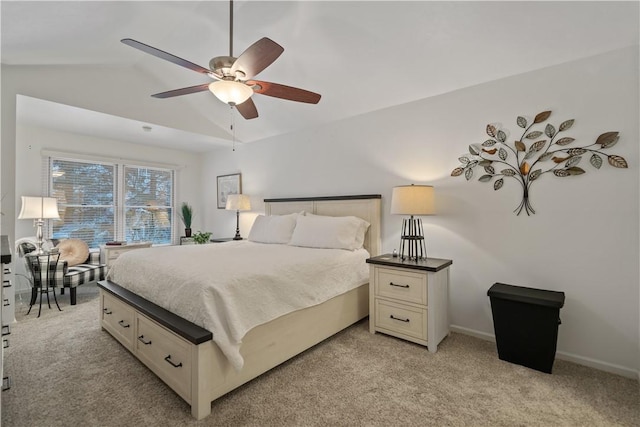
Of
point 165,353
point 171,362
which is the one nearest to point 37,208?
point 165,353

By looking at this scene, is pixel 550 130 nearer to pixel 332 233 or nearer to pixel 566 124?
pixel 566 124

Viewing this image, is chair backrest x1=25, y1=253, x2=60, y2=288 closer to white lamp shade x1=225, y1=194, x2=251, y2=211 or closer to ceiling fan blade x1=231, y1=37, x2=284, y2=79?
white lamp shade x1=225, y1=194, x2=251, y2=211

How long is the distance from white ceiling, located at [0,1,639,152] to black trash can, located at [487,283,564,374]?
6.07 ft

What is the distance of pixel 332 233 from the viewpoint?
10.3 ft

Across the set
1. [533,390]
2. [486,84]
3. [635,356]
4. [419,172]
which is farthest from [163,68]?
[635,356]

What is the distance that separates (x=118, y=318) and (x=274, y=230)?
178 cm

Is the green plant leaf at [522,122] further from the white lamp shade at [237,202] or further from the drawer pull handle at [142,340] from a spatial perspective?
the white lamp shade at [237,202]

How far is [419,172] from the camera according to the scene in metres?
3.05

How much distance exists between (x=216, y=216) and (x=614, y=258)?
18.1 ft

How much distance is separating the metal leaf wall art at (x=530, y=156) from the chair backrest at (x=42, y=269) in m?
4.48

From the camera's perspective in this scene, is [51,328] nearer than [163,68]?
Yes

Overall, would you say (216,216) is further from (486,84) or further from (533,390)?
(533,390)

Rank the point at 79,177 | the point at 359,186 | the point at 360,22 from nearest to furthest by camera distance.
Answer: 1. the point at 360,22
2. the point at 359,186
3. the point at 79,177

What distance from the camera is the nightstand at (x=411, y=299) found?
7.84ft
